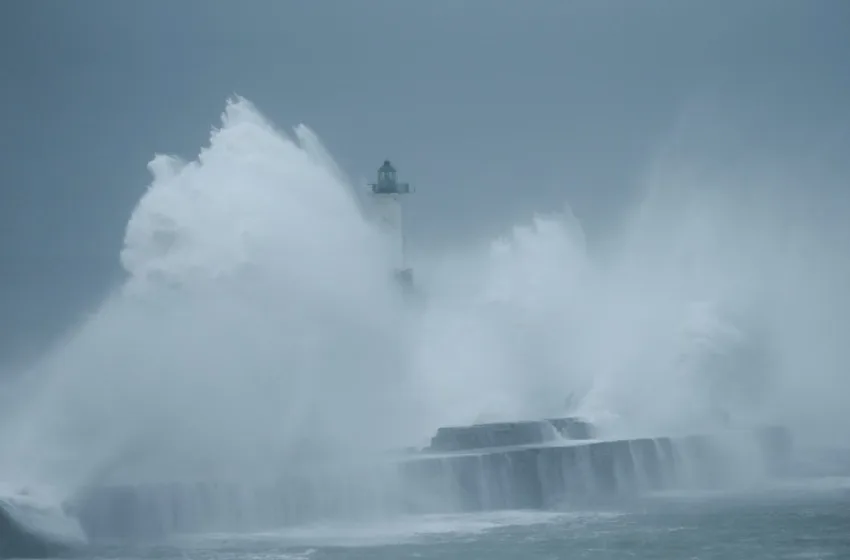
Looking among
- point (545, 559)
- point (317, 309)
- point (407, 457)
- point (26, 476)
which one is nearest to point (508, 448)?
point (407, 457)

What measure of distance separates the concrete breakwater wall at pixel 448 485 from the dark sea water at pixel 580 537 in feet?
1.63

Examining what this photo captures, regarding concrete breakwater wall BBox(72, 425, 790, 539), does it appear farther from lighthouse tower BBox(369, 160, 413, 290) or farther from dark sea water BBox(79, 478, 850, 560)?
lighthouse tower BBox(369, 160, 413, 290)

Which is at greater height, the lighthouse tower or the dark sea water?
the lighthouse tower

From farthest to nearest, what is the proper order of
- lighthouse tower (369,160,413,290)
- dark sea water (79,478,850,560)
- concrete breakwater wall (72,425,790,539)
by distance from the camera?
lighthouse tower (369,160,413,290)
concrete breakwater wall (72,425,790,539)
dark sea water (79,478,850,560)

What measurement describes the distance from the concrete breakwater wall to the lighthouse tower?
899 cm

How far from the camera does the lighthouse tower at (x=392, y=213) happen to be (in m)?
34.1

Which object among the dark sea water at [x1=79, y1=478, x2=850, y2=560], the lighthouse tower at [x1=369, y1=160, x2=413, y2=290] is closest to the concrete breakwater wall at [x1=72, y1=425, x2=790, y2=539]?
the dark sea water at [x1=79, y1=478, x2=850, y2=560]

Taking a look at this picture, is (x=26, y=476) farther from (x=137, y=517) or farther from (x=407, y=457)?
(x=407, y=457)

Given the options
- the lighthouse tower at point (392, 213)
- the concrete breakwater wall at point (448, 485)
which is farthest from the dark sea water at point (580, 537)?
the lighthouse tower at point (392, 213)

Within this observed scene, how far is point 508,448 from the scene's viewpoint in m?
24.4

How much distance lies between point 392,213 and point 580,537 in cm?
1613

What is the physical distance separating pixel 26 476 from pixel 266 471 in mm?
3903

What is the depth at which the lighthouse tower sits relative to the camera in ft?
112

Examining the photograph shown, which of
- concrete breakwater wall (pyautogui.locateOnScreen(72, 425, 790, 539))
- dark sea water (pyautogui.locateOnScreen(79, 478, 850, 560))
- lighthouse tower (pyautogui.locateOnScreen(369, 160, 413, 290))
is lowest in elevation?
dark sea water (pyautogui.locateOnScreen(79, 478, 850, 560))
